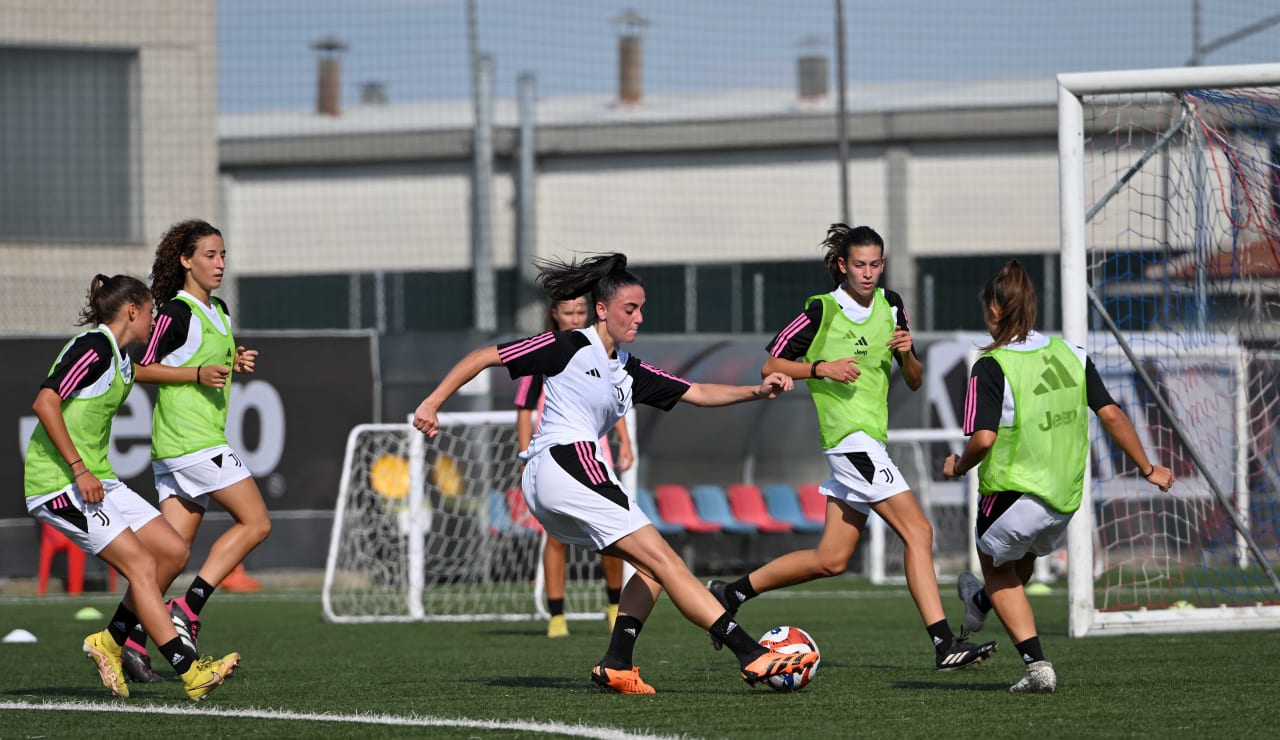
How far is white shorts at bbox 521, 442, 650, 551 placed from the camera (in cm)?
673

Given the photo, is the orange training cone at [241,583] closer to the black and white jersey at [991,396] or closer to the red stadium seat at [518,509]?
the red stadium seat at [518,509]

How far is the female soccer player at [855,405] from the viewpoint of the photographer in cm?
775

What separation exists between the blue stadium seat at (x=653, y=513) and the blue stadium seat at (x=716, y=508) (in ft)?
1.60

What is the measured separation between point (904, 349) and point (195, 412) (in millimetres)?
3158

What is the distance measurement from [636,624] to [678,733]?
1486mm

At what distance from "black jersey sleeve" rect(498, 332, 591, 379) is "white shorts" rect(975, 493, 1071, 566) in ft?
5.59

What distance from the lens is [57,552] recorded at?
54.1 ft

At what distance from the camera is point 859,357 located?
310 inches

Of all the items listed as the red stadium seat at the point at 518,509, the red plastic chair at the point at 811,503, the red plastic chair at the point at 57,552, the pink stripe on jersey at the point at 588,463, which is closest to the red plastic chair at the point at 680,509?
the red plastic chair at the point at 811,503

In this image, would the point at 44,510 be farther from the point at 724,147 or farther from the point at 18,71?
the point at 724,147

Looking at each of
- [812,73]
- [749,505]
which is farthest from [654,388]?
[812,73]

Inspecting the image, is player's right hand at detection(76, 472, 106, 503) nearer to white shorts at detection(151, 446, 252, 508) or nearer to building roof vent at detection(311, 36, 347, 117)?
white shorts at detection(151, 446, 252, 508)

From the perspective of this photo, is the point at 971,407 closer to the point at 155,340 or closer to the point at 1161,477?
the point at 1161,477

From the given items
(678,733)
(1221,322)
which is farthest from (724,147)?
(678,733)
